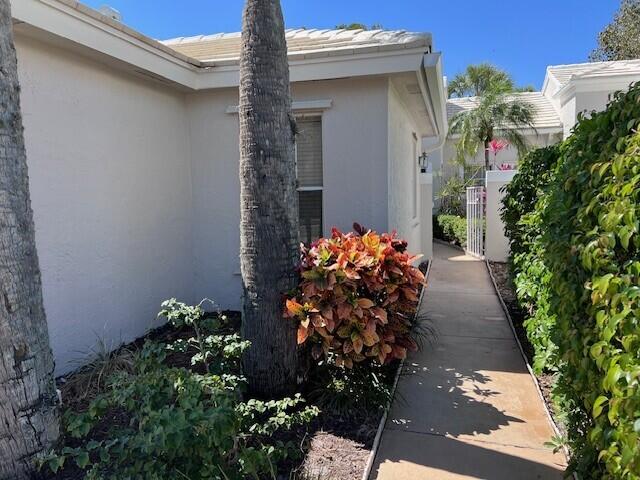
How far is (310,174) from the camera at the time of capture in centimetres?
648

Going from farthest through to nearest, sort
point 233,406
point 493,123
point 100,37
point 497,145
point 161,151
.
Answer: point 493,123 < point 497,145 < point 161,151 < point 100,37 < point 233,406

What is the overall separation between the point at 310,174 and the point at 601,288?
195 inches

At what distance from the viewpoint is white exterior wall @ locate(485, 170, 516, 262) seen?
34.4 ft

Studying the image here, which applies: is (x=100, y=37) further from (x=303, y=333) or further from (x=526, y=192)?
(x=526, y=192)

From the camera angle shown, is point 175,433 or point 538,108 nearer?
point 175,433

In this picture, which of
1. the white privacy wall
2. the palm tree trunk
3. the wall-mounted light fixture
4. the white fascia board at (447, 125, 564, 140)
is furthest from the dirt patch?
the white fascia board at (447, 125, 564, 140)

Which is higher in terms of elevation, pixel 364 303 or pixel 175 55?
pixel 175 55

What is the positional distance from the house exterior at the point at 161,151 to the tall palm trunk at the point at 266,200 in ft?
6.57

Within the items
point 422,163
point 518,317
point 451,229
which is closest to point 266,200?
point 518,317

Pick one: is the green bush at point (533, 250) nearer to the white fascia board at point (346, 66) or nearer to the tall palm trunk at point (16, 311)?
the white fascia board at point (346, 66)

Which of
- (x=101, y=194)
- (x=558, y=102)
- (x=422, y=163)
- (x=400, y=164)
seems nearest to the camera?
(x=101, y=194)

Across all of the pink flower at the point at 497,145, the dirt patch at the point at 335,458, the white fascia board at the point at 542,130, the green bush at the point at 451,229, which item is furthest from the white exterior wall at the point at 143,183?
the white fascia board at the point at 542,130

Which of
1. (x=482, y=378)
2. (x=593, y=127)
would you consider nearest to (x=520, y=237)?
(x=482, y=378)

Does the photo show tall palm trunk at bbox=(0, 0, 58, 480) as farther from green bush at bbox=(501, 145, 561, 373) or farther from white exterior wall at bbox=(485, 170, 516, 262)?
white exterior wall at bbox=(485, 170, 516, 262)
